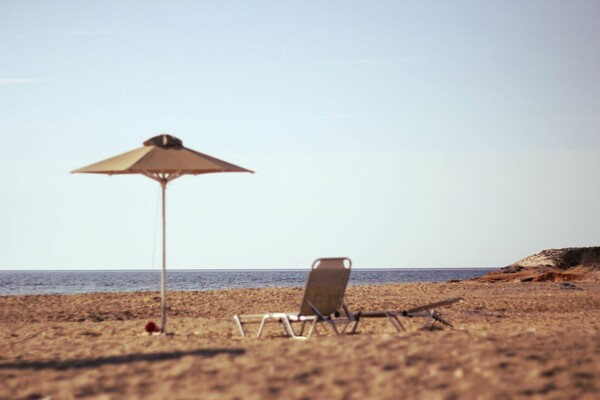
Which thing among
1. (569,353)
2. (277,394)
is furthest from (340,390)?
(569,353)

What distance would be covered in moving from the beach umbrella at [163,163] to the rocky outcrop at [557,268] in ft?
71.0

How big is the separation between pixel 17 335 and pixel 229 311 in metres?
5.38

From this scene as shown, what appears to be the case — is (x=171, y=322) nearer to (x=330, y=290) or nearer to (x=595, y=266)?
(x=330, y=290)

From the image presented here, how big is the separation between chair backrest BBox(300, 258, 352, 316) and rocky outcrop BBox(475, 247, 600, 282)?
69.2 ft

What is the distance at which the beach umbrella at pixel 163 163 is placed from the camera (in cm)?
893

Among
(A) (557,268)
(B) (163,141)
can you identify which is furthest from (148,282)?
(B) (163,141)

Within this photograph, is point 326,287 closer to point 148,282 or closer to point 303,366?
point 303,366

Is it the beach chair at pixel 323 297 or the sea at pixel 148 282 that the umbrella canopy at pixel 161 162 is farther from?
the sea at pixel 148 282

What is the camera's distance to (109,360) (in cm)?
684

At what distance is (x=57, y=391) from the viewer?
217 inches

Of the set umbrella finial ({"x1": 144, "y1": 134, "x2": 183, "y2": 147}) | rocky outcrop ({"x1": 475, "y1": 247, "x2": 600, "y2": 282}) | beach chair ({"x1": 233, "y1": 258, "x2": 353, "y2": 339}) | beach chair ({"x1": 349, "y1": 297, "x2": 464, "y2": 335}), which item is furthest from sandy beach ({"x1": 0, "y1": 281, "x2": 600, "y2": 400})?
rocky outcrop ({"x1": 475, "y1": 247, "x2": 600, "y2": 282})

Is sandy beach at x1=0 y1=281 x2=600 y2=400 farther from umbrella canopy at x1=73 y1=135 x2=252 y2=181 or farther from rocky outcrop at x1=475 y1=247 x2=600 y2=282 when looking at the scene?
rocky outcrop at x1=475 y1=247 x2=600 y2=282

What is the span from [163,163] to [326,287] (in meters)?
2.39

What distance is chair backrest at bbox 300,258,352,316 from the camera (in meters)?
8.84
